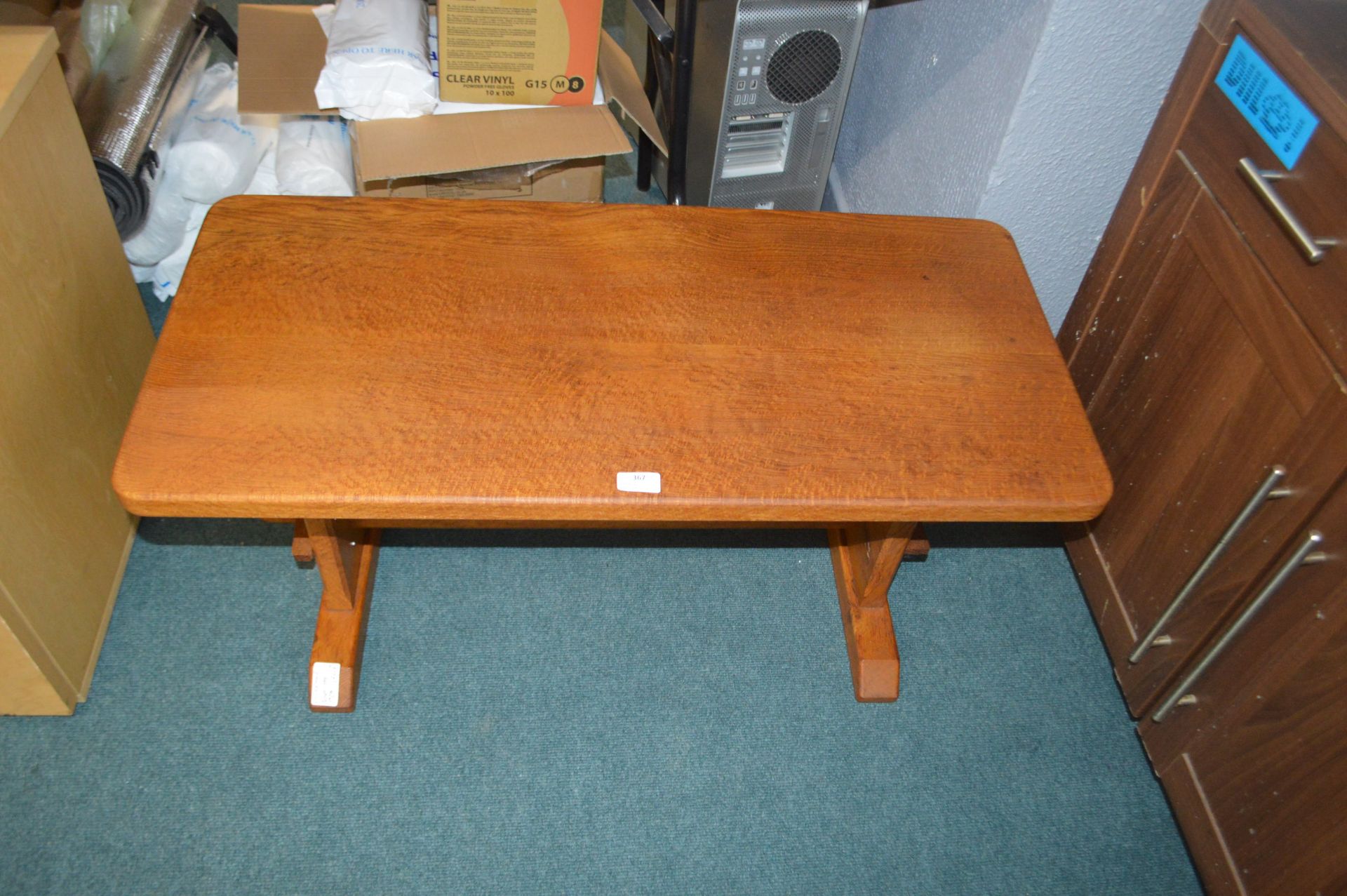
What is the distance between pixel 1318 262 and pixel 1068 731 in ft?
2.62

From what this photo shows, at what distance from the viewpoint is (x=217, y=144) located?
190cm

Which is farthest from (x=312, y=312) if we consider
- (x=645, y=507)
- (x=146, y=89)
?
(x=146, y=89)

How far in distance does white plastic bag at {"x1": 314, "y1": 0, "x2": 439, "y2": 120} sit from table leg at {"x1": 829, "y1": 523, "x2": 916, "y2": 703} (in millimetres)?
1079

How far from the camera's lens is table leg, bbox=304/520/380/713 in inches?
56.4

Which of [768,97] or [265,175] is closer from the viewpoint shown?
[768,97]

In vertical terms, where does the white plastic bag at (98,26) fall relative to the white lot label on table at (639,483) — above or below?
below

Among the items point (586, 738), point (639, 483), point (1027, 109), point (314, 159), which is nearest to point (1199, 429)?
point (1027, 109)

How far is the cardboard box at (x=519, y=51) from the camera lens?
66.6 inches

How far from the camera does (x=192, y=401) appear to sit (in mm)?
1080

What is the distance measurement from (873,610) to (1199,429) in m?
0.55

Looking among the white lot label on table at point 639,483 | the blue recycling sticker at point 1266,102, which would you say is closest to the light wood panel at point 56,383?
the white lot label on table at point 639,483

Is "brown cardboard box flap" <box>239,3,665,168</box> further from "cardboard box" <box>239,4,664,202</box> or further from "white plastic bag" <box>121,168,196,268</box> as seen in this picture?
"white plastic bag" <box>121,168,196,268</box>

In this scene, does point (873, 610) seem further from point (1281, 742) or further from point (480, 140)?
point (480, 140)

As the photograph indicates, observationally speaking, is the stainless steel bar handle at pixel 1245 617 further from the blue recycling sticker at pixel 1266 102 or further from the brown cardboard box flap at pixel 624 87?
the brown cardboard box flap at pixel 624 87
